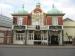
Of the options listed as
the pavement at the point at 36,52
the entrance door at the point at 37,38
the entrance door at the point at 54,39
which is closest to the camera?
the pavement at the point at 36,52

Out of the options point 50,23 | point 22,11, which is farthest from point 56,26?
point 22,11

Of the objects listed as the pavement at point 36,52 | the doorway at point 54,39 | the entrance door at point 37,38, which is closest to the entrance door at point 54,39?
the doorway at point 54,39

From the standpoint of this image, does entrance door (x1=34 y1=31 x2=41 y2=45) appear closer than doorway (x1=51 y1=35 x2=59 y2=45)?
Yes

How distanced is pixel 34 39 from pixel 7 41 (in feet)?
21.4

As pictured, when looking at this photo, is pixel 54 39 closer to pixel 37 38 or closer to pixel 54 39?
pixel 54 39

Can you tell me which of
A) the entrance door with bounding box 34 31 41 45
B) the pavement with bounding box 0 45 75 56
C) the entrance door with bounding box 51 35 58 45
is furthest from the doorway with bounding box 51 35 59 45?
the pavement with bounding box 0 45 75 56

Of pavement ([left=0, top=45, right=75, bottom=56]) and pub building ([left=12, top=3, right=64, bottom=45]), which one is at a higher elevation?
pub building ([left=12, top=3, right=64, bottom=45])

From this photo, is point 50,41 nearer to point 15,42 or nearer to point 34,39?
point 34,39

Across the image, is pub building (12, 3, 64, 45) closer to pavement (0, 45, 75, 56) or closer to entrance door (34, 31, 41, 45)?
entrance door (34, 31, 41, 45)

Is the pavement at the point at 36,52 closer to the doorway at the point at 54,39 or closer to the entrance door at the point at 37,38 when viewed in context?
the entrance door at the point at 37,38

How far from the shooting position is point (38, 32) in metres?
53.5

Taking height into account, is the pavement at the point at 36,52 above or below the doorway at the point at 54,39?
below

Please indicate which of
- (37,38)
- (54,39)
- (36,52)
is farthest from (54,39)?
(36,52)

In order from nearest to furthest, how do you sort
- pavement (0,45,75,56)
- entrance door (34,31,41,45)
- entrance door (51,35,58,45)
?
pavement (0,45,75,56)
entrance door (34,31,41,45)
entrance door (51,35,58,45)
